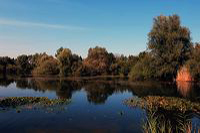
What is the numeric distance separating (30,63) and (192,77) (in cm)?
6857

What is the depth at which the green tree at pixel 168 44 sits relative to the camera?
129ft

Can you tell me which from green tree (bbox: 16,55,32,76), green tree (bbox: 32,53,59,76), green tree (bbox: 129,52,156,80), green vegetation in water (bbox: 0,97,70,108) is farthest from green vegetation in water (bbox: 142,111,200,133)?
green tree (bbox: 16,55,32,76)

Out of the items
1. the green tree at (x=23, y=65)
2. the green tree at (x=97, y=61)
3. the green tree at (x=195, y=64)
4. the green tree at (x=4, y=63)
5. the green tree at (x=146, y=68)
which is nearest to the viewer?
the green tree at (x=195, y=64)

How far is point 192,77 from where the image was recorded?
37562mm

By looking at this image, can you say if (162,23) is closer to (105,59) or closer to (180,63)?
(180,63)

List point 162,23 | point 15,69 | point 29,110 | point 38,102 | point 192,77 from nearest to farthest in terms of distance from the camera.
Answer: point 29,110 < point 38,102 < point 192,77 < point 162,23 < point 15,69

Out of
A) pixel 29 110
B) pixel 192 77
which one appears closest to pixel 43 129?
pixel 29 110

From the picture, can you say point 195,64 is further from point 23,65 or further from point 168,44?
point 23,65

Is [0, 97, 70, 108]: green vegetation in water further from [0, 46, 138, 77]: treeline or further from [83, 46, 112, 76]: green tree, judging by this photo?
[83, 46, 112, 76]: green tree

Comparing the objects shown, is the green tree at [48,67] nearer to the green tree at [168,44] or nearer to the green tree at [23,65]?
the green tree at [23,65]

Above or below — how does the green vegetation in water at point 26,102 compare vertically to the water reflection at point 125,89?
below

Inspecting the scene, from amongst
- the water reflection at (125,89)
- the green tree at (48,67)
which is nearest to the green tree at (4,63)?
the green tree at (48,67)

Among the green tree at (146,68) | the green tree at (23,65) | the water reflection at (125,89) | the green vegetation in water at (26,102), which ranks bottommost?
the green vegetation in water at (26,102)

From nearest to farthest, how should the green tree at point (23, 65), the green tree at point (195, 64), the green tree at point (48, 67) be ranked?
the green tree at point (195, 64) → the green tree at point (48, 67) → the green tree at point (23, 65)
